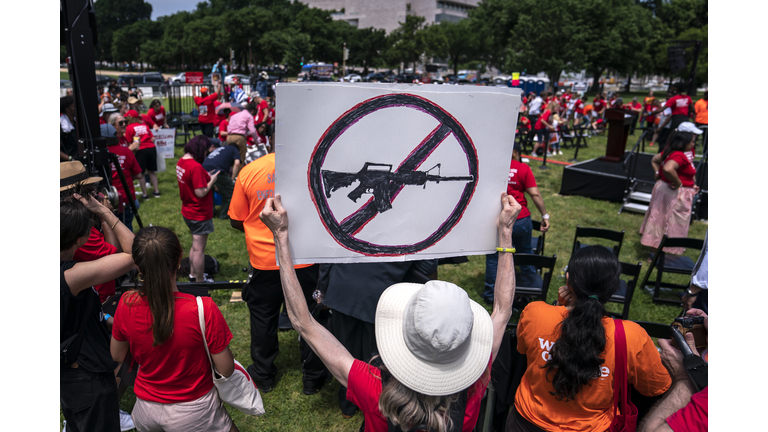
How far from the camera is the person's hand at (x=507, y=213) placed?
2.11 meters

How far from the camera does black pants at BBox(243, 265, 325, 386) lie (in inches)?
144

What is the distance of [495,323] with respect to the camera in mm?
1965

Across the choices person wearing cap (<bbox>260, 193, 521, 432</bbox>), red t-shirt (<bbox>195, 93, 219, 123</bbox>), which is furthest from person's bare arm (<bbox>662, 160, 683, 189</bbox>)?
red t-shirt (<bbox>195, 93, 219, 123</bbox>)

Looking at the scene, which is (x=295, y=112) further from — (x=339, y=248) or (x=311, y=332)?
(x=311, y=332)

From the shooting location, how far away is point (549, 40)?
40844 mm

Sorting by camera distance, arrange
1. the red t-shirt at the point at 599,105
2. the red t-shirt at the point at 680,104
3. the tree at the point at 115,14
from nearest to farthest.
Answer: the red t-shirt at the point at 680,104 → the red t-shirt at the point at 599,105 → the tree at the point at 115,14

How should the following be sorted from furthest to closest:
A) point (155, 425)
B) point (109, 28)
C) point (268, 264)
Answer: point (109, 28), point (268, 264), point (155, 425)

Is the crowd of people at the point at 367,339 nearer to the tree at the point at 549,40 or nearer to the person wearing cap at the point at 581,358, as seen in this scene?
the person wearing cap at the point at 581,358

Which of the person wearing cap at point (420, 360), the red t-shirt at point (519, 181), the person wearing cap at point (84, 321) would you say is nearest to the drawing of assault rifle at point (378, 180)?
the person wearing cap at point (420, 360)

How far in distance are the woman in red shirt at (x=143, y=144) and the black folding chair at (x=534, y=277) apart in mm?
7075

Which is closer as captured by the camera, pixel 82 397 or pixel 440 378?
pixel 440 378

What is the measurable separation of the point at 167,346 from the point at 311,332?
848mm

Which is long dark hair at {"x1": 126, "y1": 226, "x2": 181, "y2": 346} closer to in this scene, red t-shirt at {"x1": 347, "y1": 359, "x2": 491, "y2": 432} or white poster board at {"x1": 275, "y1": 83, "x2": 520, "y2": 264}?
white poster board at {"x1": 275, "y1": 83, "x2": 520, "y2": 264}

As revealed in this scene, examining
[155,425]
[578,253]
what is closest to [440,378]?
[578,253]
